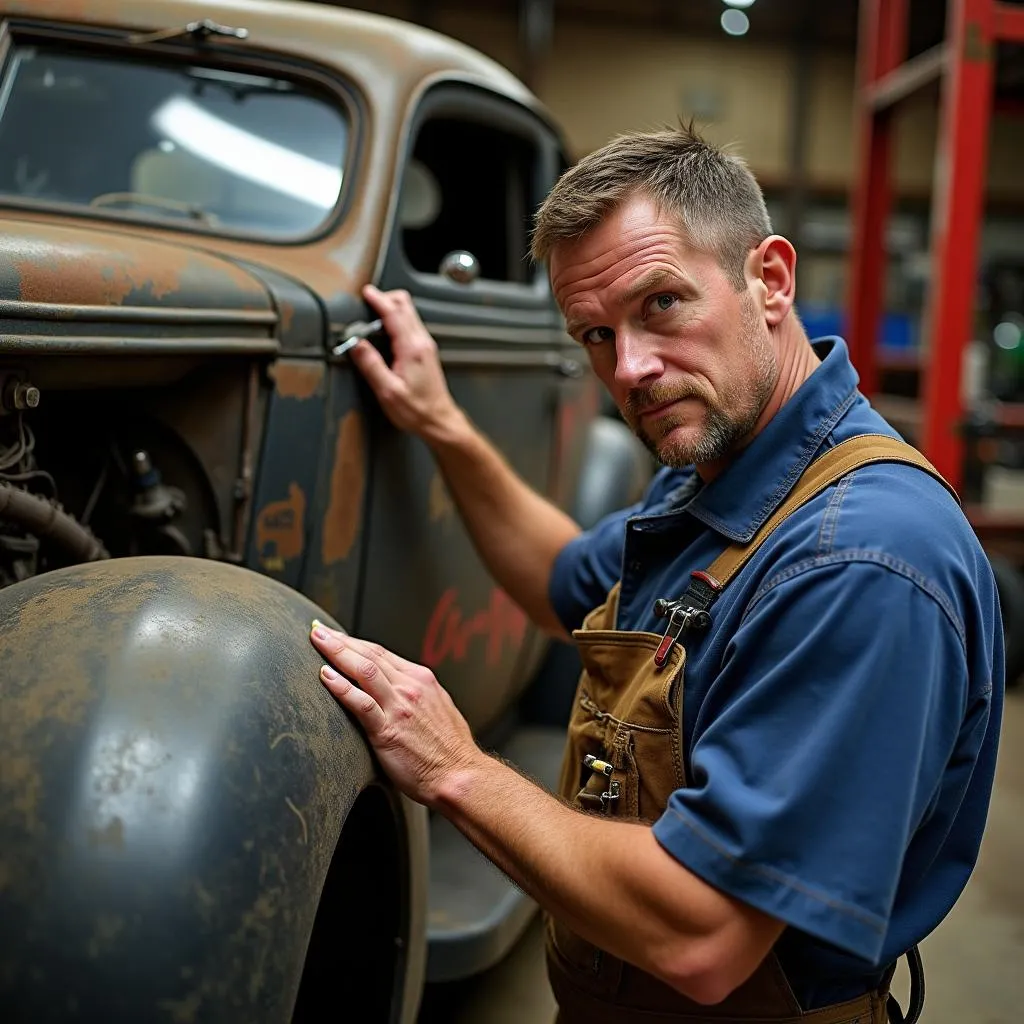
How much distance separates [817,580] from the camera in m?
1.23

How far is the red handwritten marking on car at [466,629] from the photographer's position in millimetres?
2461

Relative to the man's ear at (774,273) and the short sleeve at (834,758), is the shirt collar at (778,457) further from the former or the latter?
the short sleeve at (834,758)

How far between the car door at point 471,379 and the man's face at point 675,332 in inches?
29.9

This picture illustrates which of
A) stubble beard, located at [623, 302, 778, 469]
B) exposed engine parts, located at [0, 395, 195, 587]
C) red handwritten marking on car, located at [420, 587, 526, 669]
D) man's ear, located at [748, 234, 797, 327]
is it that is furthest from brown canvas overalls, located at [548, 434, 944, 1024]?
red handwritten marking on car, located at [420, 587, 526, 669]

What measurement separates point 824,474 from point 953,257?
3710 mm

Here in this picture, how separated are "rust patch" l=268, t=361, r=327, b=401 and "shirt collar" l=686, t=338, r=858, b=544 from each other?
0.74 m

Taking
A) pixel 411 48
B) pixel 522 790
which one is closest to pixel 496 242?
pixel 411 48

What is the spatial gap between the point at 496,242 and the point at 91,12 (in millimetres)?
1201

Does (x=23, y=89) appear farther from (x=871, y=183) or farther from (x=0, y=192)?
(x=871, y=183)

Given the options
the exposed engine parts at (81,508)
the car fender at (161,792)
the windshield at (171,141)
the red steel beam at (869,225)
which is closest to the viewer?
the car fender at (161,792)

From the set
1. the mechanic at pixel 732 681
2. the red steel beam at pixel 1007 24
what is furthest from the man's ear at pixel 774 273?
the red steel beam at pixel 1007 24

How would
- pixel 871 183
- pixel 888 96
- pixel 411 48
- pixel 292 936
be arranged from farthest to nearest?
pixel 871 183 < pixel 888 96 < pixel 411 48 < pixel 292 936

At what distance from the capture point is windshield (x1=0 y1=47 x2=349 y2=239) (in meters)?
2.27

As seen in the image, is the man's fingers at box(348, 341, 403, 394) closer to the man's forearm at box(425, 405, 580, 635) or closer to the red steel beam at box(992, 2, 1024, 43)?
the man's forearm at box(425, 405, 580, 635)
